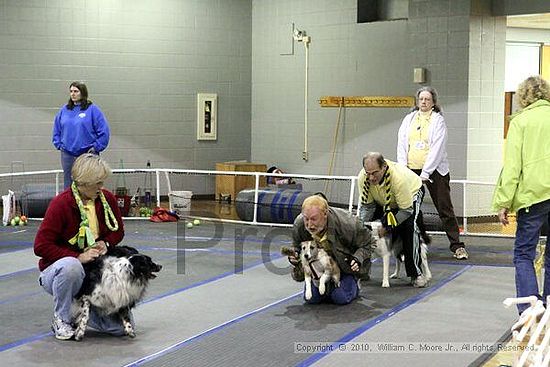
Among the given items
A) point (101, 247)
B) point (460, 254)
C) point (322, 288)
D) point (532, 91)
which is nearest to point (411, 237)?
point (322, 288)

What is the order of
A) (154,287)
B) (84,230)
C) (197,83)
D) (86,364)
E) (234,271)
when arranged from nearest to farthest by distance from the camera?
1. (86,364)
2. (84,230)
3. (154,287)
4. (234,271)
5. (197,83)

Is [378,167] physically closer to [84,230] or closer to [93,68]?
[84,230]

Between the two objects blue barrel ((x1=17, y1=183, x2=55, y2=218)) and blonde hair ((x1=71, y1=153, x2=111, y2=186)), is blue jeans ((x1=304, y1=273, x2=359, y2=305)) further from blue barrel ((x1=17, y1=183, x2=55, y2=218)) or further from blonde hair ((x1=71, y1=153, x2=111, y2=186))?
blue barrel ((x1=17, y1=183, x2=55, y2=218))

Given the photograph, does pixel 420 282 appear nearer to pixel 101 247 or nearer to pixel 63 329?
pixel 101 247

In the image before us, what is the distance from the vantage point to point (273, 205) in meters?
9.90

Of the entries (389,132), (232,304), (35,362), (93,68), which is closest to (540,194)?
(232,304)

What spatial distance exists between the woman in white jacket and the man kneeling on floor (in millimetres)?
1758

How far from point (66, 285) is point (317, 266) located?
1.65m

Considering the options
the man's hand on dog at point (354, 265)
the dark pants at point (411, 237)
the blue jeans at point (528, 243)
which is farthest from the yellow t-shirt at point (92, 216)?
the blue jeans at point (528, 243)

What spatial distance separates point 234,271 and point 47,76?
19.7 feet

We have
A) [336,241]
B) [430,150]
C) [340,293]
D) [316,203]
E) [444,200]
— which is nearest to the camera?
[316,203]

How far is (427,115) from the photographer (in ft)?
24.6

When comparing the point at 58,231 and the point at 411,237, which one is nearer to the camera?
the point at 58,231

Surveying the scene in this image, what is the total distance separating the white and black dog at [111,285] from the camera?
4914 millimetres
